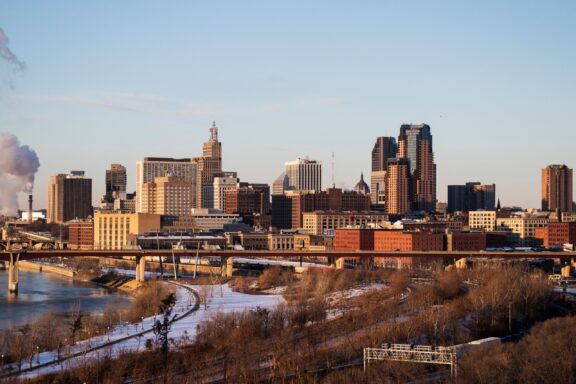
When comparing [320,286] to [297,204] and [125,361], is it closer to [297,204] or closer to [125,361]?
[125,361]

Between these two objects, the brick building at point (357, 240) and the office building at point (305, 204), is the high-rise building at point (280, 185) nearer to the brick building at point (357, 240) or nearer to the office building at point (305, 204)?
the office building at point (305, 204)

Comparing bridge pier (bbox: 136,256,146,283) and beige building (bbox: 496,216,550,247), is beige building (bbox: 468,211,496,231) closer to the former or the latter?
beige building (bbox: 496,216,550,247)

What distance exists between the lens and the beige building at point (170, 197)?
140 metres

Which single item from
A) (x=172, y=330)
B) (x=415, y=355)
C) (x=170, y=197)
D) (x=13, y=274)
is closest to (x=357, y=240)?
(x=13, y=274)

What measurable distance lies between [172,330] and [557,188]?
126 meters

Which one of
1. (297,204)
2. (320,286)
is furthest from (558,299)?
(297,204)

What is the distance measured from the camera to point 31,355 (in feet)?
106

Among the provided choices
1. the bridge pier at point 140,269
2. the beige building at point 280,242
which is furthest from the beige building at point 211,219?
the bridge pier at point 140,269

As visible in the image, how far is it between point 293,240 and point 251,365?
81124 mm

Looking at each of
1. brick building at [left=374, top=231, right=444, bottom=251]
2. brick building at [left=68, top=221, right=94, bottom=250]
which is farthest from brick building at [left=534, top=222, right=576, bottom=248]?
brick building at [left=68, top=221, right=94, bottom=250]

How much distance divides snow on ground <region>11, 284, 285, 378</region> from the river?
4211 mm

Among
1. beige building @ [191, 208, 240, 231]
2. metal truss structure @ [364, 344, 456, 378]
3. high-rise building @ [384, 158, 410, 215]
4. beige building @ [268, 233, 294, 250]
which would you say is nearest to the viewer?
metal truss structure @ [364, 344, 456, 378]

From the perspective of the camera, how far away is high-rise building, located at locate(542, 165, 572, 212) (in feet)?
516

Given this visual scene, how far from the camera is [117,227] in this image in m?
111
